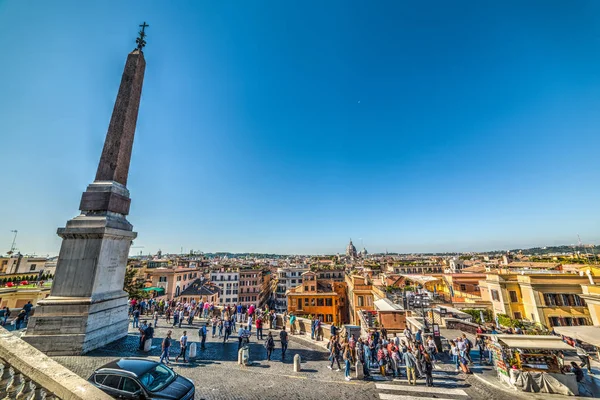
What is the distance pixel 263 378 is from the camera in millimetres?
9398

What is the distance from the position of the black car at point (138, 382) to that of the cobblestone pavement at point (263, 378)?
164cm

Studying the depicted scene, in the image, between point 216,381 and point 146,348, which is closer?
point 216,381

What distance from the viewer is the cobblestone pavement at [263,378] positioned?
26.9ft

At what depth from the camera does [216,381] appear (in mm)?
8867

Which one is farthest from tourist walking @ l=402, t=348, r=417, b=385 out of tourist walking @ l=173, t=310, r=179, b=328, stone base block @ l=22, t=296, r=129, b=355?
tourist walking @ l=173, t=310, r=179, b=328

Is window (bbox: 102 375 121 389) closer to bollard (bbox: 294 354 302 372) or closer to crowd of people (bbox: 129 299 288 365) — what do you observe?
crowd of people (bbox: 129 299 288 365)

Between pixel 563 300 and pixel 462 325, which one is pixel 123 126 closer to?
pixel 462 325

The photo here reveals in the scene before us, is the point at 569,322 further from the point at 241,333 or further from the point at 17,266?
the point at 17,266

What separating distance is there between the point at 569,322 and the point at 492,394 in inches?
1057

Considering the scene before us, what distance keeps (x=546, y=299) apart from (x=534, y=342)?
76.9ft

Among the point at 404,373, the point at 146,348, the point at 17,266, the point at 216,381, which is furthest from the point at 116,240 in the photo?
the point at 17,266

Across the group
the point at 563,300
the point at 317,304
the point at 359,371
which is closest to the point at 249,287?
the point at 317,304

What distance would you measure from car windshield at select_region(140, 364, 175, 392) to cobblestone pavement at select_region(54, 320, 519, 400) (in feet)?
5.66

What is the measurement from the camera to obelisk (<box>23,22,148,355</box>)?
9023mm
